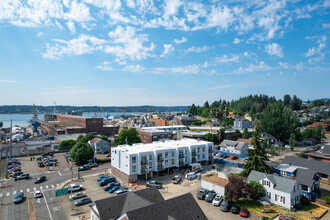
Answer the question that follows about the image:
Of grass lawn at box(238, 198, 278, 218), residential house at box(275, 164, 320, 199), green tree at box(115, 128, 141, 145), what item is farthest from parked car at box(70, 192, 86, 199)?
residential house at box(275, 164, 320, 199)

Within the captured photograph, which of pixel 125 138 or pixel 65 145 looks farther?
pixel 65 145

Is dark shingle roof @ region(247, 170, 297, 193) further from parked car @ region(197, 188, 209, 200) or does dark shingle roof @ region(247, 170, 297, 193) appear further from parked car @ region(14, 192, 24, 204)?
parked car @ region(14, 192, 24, 204)

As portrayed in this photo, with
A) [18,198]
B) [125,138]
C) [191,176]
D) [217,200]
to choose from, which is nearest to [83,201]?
[18,198]

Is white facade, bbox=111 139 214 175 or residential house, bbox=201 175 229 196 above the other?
white facade, bbox=111 139 214 175

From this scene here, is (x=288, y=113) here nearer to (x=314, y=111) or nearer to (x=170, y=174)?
(x=170, y=174)

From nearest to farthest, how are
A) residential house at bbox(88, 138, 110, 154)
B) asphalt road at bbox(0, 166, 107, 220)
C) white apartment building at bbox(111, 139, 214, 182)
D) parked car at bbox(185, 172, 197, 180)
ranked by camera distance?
asphalt road at bbox(0, 166, 107, 220) < white apartment building at bbox(111, 139, 214, 182) < parked car at bbox(185, 172, 197, 180) < residential house at bbox(88, 138, 110, 154)

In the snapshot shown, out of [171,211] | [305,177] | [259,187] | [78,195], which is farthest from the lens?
[305,177]

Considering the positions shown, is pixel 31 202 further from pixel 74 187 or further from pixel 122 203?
pixel 122 203
